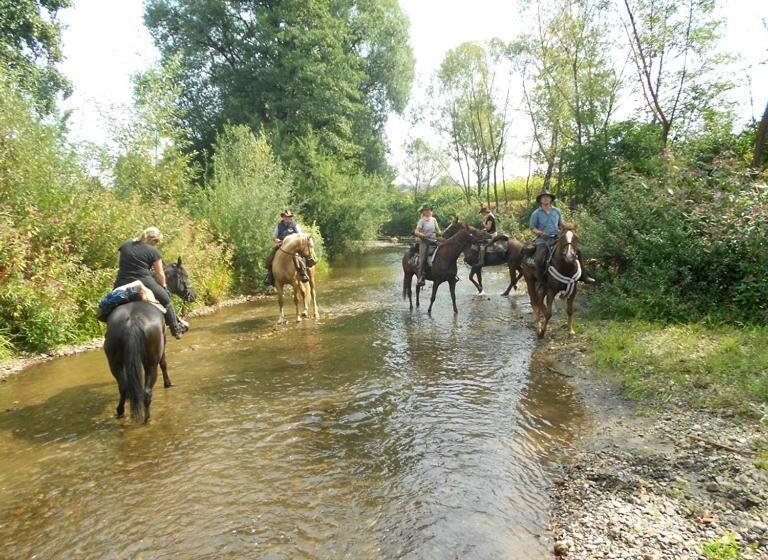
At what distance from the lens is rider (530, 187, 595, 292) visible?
9.73 meters

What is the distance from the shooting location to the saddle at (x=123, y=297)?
5953 mm

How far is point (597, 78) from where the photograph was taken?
845 inches

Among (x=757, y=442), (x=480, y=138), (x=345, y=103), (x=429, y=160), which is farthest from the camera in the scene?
(x=429, y=160)

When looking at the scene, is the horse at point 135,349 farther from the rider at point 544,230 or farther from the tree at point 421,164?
the tree at point 421,164

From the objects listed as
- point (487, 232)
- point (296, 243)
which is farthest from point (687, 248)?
point (296, 243)

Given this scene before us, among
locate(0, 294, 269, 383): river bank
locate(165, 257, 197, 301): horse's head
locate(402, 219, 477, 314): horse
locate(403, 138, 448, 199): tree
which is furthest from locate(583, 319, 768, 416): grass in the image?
locate(403, 138, 448, 199): tree

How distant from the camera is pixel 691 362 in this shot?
21.3ft

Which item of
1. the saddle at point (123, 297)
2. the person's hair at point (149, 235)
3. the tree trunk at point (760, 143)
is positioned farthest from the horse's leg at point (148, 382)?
the tree trunk at point (760, 143)

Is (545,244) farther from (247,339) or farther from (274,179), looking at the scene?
(274,179)

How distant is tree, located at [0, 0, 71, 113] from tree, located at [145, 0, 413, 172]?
600 cm

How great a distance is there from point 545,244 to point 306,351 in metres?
5.84

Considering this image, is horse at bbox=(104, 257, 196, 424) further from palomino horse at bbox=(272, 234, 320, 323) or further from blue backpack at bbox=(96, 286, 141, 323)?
palomino horse at bbox=(272, 234, 320, 323)

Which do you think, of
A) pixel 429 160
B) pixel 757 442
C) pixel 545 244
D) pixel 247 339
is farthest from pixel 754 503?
pixel 429 160

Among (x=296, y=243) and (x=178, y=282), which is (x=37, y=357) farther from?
(x=296, y=243)
